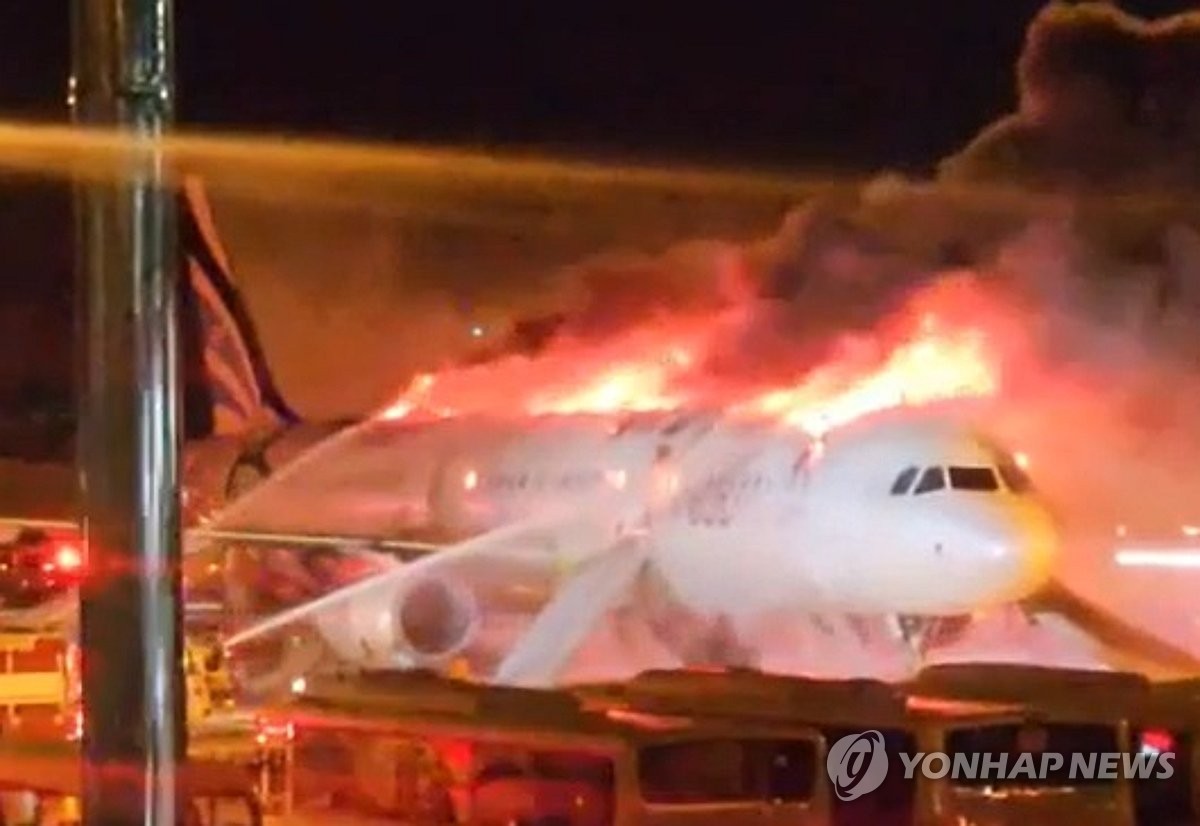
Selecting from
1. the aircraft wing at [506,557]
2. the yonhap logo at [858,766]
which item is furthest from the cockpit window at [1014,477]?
the yonhap logo at [858,766]

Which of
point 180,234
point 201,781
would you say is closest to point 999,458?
point 201,781

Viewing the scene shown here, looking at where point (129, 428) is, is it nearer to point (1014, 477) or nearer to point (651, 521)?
point (1014, 477)

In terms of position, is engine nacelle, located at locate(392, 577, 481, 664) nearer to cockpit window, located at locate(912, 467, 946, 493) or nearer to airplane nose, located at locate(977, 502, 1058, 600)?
cockpit window, located at locate(912, 467, 946, 493)

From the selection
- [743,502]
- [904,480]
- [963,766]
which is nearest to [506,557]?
[743,502]

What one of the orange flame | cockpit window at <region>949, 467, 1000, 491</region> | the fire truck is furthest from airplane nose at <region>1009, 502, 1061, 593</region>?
the fire truck

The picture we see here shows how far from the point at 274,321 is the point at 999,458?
380 cm

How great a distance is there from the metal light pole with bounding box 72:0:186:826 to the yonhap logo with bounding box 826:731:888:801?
359 cm

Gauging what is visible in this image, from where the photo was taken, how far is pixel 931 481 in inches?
276

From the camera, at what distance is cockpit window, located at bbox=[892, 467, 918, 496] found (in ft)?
23.1

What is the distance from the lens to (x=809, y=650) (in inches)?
292

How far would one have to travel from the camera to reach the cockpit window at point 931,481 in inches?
275

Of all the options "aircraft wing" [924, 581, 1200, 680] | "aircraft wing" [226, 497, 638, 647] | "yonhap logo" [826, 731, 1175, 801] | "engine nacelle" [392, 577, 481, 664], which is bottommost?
"yonhap logo" [826, 731, 1175, 801]

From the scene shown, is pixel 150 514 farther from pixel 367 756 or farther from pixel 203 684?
pixel 203 684

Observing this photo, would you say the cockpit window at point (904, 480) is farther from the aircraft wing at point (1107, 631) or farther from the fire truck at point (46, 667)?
the fire truck at point (46, 667)
